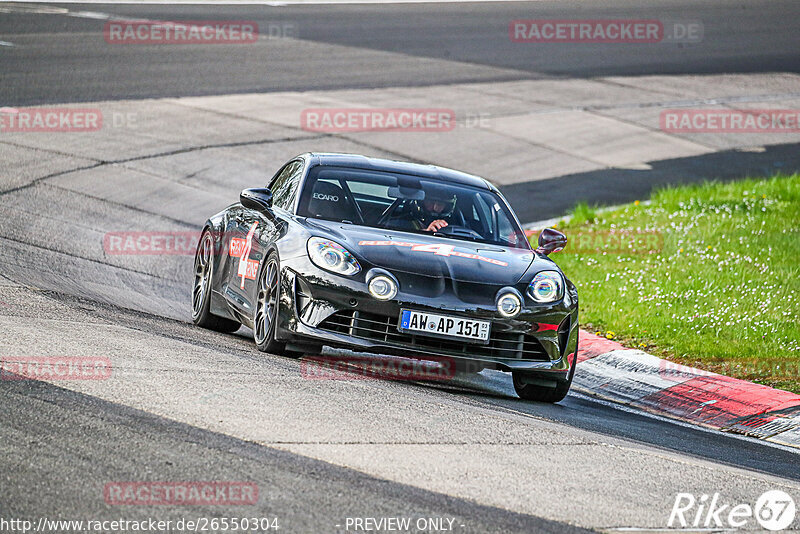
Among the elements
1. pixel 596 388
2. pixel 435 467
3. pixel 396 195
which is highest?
pixel 396 195

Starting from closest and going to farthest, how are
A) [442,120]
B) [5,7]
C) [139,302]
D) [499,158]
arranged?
1. [139,302]
2. [499,158]
3. [442,120]
4. [5,7]

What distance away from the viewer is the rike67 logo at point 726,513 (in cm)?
511

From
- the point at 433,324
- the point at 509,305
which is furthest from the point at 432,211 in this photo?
the point at 433,324

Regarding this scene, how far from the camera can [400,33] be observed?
2959 centimetres

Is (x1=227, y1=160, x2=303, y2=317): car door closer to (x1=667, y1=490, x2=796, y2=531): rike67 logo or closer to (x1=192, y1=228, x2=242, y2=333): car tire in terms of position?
(x1=192, y1=228, x2=242, y2=333): car tire

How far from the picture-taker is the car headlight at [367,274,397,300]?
755 cm

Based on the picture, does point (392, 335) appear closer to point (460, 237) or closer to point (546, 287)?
point (546, 287)

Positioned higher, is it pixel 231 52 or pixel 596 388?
pixel 231 52

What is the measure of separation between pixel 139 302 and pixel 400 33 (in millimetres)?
20220

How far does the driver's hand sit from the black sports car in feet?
0.04

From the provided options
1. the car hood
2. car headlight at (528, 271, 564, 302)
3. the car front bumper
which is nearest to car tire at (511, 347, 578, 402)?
the car front bumper

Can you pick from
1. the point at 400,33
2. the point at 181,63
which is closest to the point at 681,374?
the point at 181,63

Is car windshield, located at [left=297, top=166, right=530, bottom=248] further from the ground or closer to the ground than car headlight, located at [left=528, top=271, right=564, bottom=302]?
further from the ground

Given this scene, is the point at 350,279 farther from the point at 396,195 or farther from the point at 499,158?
the point at 499,158
